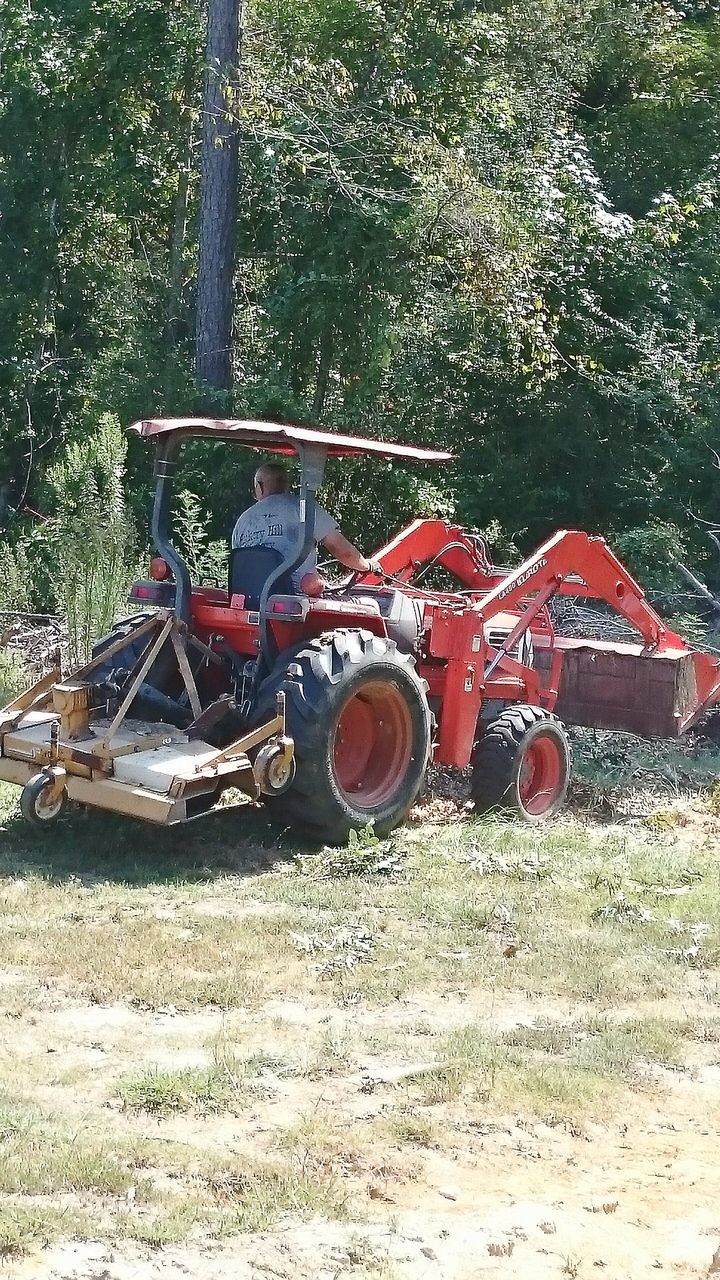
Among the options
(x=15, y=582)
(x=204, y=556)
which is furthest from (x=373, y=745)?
(x=15, y=582)

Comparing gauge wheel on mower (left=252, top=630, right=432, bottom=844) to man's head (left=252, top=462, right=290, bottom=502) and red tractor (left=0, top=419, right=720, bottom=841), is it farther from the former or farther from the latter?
man's head (left=252, top=462, right=290, bottom=502)

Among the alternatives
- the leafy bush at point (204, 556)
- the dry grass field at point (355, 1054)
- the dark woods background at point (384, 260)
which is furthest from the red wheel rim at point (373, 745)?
the dark woods background at point (384, 260)

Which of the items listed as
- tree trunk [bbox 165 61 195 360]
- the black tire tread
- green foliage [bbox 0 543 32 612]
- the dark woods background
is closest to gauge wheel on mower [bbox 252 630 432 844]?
the black tire tread

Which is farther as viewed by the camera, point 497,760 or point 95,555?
point 95,555

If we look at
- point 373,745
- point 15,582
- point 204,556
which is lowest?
point 373,745

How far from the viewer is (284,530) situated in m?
7.80

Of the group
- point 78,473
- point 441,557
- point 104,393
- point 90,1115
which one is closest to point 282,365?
point 104,393

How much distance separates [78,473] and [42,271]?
5.77 meters

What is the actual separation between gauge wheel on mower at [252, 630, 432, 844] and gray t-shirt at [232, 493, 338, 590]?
1.58 ft

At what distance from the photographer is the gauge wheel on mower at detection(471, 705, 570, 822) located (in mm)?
8633

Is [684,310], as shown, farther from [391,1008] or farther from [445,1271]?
[445,1271]

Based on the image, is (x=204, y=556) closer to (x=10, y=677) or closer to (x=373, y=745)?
(x=10, y=677)

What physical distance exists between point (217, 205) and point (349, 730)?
8.23 meters

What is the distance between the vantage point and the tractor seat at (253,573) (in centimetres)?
780
